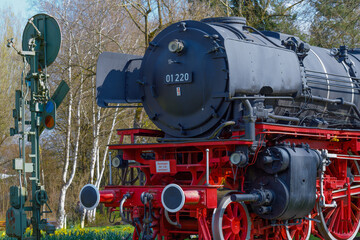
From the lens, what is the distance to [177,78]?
798cm

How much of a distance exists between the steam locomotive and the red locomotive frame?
0.02 metres

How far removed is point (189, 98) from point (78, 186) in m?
16.5

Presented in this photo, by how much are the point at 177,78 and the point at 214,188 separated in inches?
75.0

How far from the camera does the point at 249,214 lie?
A: 24.9 ft

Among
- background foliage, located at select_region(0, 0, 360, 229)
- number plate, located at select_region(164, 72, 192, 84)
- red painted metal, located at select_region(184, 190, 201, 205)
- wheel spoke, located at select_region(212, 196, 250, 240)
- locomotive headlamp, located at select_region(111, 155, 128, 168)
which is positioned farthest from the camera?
background foliage, located at select_region(0, 0, 360, 229)

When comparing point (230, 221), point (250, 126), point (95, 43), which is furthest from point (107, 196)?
point (95, 43)

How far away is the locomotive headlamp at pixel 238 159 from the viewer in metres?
7.03

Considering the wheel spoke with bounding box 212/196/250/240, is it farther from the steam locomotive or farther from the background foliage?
the background foliage

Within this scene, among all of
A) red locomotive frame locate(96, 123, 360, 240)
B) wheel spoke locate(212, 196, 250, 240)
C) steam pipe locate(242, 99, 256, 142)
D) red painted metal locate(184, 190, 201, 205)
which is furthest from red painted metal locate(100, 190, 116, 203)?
steam pipe locate(242, 99, 256, 142)

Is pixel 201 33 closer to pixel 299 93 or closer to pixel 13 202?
pixel 299 93

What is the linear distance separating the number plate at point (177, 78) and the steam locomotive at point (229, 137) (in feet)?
0.05

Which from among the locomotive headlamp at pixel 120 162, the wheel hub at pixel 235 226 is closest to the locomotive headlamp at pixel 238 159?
the wheel hub at pixel 235 226

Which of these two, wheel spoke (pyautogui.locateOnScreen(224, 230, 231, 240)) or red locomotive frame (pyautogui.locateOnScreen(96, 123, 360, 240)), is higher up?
red locomotive frame (pyautogui.locateOnScreen(96, 123, 360, 240))

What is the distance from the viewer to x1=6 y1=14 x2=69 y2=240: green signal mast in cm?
723
